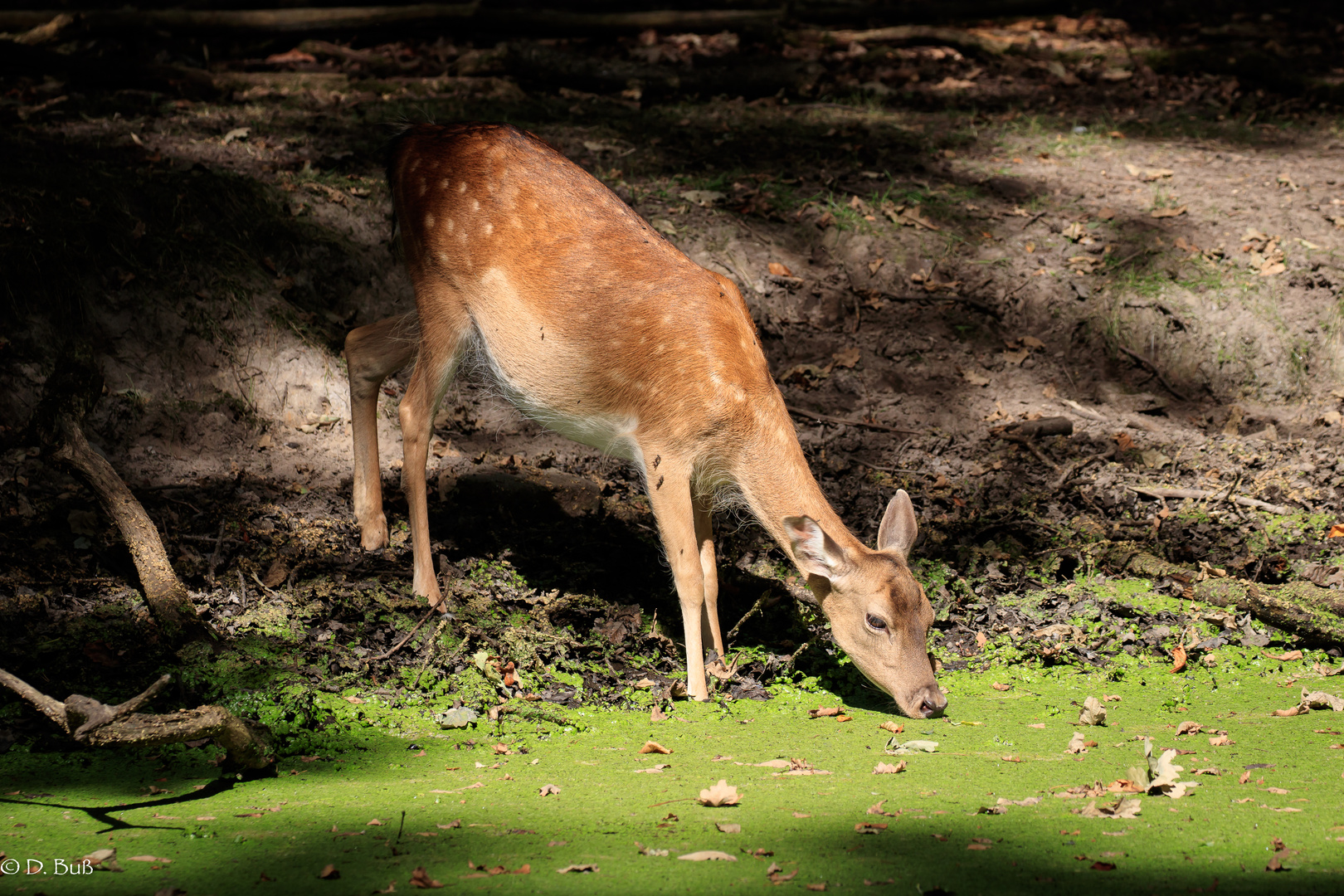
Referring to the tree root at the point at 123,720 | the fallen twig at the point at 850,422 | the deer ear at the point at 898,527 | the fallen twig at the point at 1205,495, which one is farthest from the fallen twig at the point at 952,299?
the tree root at the point at 123,720

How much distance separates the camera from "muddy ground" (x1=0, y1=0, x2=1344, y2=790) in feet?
16.9

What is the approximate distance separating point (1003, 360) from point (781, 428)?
347 centimetres

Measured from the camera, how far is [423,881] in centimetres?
276

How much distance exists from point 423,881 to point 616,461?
14.3 feet

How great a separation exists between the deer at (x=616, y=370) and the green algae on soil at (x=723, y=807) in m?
0.57

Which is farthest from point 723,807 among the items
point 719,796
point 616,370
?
point 616,370

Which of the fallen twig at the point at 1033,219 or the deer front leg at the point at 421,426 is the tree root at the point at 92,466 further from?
the fallen twig at the point at 1033,219

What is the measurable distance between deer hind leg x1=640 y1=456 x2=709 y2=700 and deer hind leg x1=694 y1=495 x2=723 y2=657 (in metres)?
0.09

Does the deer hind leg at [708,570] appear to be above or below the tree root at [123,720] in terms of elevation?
below

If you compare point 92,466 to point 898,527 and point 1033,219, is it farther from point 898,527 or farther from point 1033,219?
point 1033,219

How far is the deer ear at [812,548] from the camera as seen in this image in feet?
15.3

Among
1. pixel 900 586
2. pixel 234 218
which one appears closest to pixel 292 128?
pixel 234 218

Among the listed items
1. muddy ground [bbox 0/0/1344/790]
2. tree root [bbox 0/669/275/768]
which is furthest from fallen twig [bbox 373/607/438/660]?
tree root [bbox 0/669/275/768]

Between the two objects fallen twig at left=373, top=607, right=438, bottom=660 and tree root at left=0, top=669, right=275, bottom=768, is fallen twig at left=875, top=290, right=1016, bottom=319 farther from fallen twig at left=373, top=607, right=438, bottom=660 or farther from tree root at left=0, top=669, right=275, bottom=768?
tree root at left=0, top=669, right=275, bottom=768
